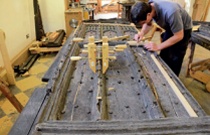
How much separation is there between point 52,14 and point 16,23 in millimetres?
1174

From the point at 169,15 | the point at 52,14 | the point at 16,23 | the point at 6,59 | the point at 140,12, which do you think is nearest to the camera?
the point at 140,12

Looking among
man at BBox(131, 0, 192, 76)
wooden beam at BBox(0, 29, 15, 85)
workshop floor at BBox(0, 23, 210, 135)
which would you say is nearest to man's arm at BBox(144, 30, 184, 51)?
man at BBox(131, 0, 192, 76)

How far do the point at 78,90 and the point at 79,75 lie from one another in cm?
→ 19

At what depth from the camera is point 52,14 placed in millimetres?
4262

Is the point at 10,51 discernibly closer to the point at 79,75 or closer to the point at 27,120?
the point at 79,75

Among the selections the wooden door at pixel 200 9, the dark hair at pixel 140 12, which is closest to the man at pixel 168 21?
the dark hair at pixel 140 12

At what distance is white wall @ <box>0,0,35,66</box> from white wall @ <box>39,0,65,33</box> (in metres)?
0.38

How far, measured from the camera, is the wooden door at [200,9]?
481cm

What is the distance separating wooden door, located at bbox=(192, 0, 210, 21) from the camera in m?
4.81

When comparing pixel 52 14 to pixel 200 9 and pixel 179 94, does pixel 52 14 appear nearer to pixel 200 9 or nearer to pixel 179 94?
pixel 179 94

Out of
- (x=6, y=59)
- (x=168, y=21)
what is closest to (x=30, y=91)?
(x=6, y=59)

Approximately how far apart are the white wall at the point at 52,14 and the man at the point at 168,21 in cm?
274

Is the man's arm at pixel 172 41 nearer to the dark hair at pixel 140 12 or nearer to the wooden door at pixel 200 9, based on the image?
the dark hair at pixel 140 12

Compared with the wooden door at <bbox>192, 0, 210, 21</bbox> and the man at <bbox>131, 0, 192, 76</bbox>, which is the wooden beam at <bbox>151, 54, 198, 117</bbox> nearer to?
the man at <bbox>131, 0, 192, 76</bbox>
